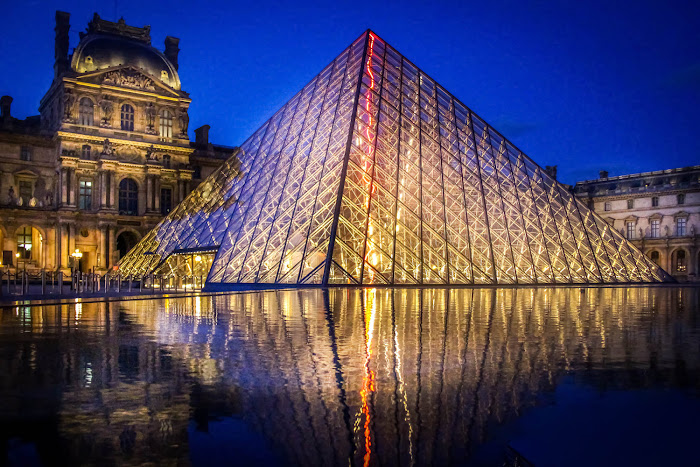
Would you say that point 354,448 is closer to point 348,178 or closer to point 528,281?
point 348,178

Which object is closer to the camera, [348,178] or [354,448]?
[354,448]

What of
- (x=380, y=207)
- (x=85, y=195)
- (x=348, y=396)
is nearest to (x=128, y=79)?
(x=85, y=195)

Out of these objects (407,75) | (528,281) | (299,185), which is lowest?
(528,281)

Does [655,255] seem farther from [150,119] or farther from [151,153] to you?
[150,119]

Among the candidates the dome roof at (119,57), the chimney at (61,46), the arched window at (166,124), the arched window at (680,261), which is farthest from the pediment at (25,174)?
the arched window at (680,261)

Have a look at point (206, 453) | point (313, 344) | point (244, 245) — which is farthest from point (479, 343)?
point (244, 245)

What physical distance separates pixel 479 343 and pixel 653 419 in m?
3.11

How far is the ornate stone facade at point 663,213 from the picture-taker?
5494 centimetres

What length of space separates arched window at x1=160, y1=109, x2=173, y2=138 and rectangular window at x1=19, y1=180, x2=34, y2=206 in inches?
359

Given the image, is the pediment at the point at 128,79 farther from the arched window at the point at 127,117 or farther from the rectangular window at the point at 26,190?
the rectangular window at the point at 26,190

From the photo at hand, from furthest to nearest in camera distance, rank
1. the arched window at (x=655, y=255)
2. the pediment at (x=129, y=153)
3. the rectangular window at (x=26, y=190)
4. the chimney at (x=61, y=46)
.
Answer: the arched window at (x=655, y=255) → the chimney at (x=61, y=46) → the pediment at (x=129, y=153) → the rectangular window at (x=26, y=190)

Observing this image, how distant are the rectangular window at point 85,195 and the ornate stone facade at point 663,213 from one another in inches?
1708

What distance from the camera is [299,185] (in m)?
24.8

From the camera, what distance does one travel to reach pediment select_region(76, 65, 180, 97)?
142 ft
